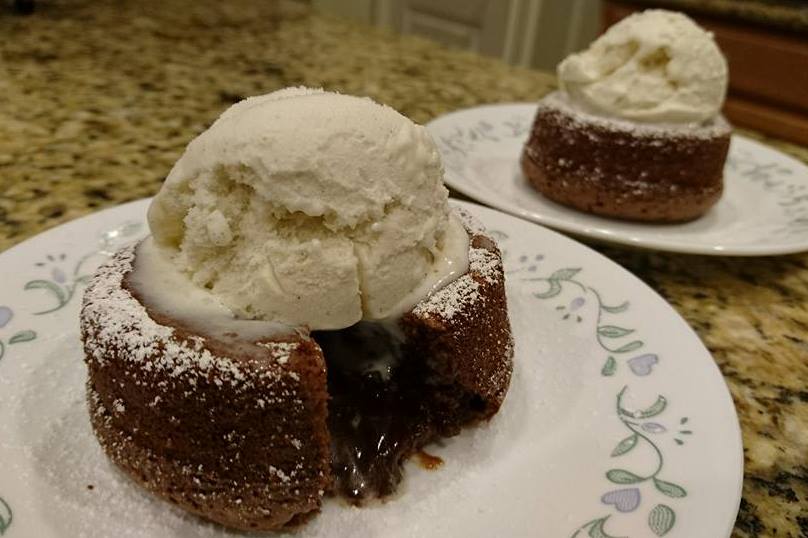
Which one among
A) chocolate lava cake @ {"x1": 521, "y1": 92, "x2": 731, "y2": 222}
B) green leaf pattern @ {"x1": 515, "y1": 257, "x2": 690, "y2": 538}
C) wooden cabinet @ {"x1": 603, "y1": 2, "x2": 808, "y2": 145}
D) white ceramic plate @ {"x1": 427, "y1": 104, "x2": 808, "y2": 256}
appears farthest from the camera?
wooden cabinet @ {"x1": 603, "y1": 2, "x2": 808, "y2": 145}

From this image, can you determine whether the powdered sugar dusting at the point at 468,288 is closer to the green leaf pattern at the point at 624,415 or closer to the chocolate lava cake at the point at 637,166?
the green leaf pattern at the point at 624,415

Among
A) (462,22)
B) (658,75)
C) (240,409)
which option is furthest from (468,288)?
(462,22)

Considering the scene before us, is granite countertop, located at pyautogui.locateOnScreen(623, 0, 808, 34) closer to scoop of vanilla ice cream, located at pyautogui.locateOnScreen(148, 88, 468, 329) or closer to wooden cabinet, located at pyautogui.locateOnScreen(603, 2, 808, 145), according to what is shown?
wooden cabinet, located at pyautogui.locateOnScreen(603, 2, 808, 145)

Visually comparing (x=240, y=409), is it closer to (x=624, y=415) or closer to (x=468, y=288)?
(x=468, y=288)

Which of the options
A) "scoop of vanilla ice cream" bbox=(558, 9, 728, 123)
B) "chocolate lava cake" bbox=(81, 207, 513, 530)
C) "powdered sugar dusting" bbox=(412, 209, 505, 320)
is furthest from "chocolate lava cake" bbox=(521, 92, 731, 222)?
"chocolate lava cake" bbox=(81, 207, 513, 530)

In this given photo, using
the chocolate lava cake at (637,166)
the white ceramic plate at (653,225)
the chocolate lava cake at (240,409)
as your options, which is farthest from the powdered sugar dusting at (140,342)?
the chocolate lava cake at (637,166)

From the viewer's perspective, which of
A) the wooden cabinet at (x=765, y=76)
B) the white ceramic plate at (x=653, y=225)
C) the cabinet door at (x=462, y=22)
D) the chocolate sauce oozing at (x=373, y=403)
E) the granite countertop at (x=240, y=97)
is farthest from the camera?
the cabinet door at (x=462, y=22)
